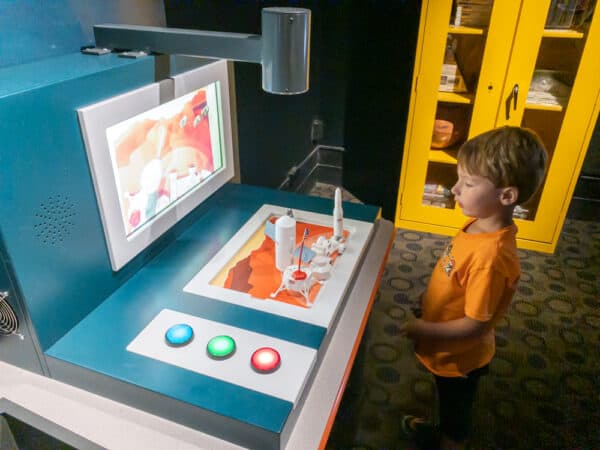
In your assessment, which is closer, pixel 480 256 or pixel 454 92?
pixel 480 256

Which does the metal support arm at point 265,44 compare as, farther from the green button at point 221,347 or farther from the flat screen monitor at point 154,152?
the green button at point 221,347

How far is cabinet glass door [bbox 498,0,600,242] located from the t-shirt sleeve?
5.12 ft

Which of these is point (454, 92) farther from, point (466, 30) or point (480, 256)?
Answer: point (480, 256)

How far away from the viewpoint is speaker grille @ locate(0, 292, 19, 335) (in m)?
0.87

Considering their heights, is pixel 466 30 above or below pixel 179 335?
above

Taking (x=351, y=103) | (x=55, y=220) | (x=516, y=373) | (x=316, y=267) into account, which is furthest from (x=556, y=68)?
(x=55, y=220)

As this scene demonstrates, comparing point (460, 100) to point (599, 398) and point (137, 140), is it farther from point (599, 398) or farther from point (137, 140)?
point (137, 140)

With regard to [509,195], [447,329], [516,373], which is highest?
[509,195]

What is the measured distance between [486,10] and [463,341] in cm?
177

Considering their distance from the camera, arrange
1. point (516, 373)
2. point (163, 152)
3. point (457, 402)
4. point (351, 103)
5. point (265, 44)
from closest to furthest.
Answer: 1. point (265, 44)
2. point (163, 152)
3. point (457, 402)
4. point (516, 373)
5. point (351, 103)

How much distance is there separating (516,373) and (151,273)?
4.61 feet

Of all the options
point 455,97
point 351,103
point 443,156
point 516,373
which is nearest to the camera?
point 516,373

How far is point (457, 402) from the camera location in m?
1.26

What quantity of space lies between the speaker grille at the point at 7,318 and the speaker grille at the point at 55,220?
126 millimetres
